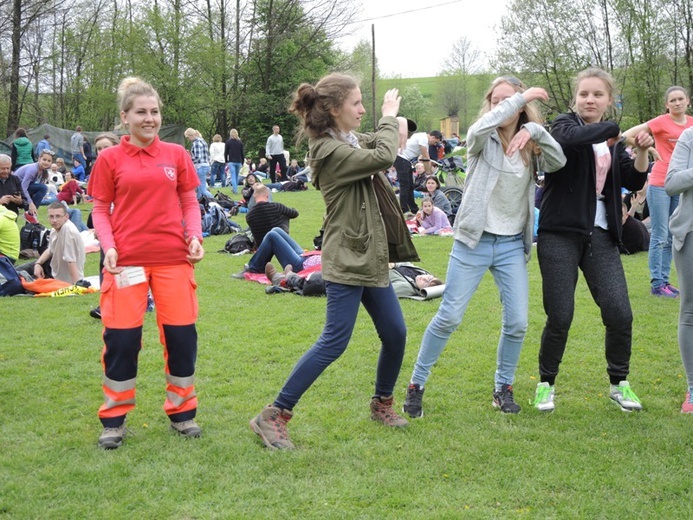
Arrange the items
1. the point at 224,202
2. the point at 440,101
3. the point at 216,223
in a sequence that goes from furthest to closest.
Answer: the point at 440,101 → the point at 224,202 → the point at 216,223

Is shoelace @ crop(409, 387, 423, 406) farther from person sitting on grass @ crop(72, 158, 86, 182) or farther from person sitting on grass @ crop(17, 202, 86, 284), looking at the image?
person sitting on grass @ crop(72, 158, 86, 182)

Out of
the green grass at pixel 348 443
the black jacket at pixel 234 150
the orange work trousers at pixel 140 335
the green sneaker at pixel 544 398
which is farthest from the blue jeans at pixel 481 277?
the black jacket at pixel 234 150

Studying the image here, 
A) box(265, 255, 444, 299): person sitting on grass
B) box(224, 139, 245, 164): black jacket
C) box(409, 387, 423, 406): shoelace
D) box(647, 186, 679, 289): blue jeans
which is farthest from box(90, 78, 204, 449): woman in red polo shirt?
box(224, 139, 245, 164): black jacket

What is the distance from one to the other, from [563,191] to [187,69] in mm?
34916

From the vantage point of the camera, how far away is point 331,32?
125 feet

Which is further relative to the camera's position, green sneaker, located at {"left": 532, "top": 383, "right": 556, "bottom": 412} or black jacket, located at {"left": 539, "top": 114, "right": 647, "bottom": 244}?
green sneaker, located at {"left": 532, "top": 383, "right": 556, "bottom": 412}

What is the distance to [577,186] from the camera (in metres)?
4.36

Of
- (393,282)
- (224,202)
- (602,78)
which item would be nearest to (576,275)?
(602,78)

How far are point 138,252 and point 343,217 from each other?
118 centimetres

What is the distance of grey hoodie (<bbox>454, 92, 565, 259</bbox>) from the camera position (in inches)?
163

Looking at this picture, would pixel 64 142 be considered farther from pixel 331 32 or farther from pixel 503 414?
pixel 503 414

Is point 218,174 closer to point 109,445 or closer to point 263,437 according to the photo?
point 109,445

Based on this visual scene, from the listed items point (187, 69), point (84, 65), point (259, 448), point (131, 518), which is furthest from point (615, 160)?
point (84, 65)

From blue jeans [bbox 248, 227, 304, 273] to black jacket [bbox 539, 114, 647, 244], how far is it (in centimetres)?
563
